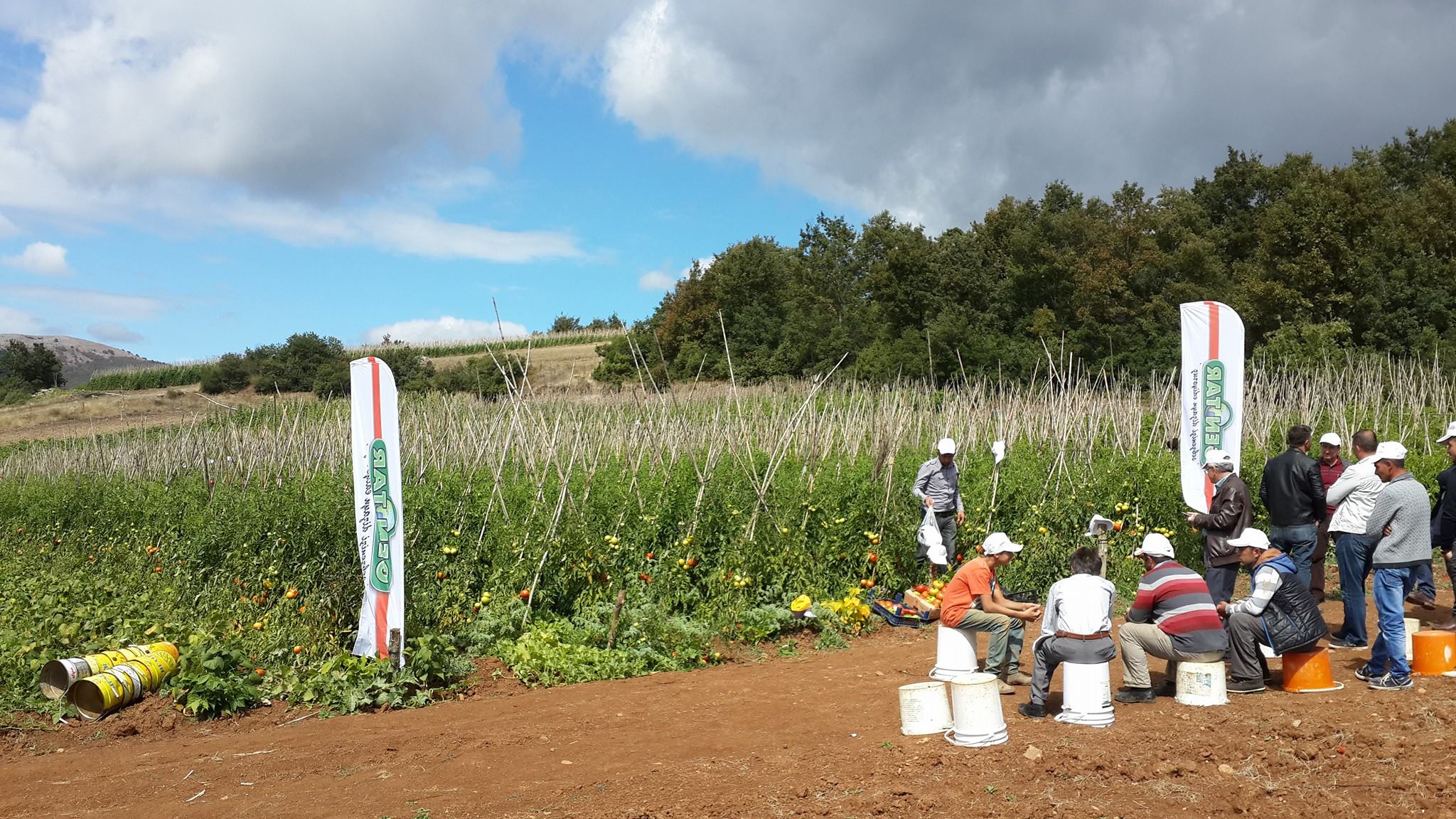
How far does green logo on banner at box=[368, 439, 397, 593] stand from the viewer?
679 cm

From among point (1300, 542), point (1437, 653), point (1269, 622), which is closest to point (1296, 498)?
point (1300, 542)

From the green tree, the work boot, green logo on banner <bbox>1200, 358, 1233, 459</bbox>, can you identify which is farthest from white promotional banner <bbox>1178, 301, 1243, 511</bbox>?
the green tree

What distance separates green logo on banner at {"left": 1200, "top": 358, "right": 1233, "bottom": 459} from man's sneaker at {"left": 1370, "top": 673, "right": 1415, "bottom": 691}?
263cm

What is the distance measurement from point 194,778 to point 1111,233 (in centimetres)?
2621

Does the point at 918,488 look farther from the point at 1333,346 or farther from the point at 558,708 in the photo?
the point at 1333,346

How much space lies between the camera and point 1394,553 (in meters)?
6.20

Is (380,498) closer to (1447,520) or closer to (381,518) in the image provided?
(381,518)

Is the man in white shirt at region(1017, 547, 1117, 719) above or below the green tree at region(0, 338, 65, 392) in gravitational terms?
below

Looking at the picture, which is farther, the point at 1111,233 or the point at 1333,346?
the point at 1111,233

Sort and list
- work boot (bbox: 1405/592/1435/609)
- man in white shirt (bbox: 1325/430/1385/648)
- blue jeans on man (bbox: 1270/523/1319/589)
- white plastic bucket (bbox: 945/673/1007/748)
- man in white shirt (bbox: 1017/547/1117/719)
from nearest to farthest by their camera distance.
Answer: white plastic bucket (bbox: 945/673/1007/748) < man in white shirt (bbox: 1017/547/1117/719) < man in white shirt (bbox: 1325/430/1385/648) < blue jeans on man (bbox: 1270/523/1319/589) < work boot (bbox: 1405/592/1435/609)

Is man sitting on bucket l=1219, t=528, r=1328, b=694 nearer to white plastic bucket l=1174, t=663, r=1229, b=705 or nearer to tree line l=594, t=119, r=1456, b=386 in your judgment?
white plastic bucket l=1174, t=663, r=1229, b=705


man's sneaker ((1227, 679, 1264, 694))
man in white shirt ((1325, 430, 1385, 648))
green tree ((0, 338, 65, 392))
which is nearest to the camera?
man's sneaker ((1227, 679, 1264, 694))

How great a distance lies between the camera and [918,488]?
9.48 meters

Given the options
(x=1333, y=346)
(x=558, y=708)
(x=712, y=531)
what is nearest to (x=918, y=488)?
(x=712, y=531)
